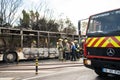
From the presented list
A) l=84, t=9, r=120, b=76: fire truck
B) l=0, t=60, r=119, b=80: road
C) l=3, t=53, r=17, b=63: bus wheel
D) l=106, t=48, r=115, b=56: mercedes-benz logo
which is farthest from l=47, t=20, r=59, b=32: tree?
l=106, t=48, r=115, b=56: mercedes-benz logo

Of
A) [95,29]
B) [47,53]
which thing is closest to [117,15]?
[95,29]

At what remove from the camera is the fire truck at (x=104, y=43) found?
10141 mm

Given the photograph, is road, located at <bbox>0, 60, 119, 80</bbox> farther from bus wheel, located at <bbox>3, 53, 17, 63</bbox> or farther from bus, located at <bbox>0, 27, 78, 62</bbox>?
bus, located at <bbox>0, 27, 78, 62</bbox>

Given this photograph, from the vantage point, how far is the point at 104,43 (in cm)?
1049

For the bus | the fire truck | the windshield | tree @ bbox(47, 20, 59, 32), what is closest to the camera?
the fire truck

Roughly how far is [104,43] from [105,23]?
844 mm

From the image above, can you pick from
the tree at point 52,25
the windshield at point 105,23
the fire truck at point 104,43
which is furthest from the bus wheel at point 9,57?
the tree at point 52,25

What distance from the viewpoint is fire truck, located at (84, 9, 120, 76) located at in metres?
10.1

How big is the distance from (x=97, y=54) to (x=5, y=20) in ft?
121

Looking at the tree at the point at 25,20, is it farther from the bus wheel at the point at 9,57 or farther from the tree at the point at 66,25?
the bus wheel at the point at 9,57

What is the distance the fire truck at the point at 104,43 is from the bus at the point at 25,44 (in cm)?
1128

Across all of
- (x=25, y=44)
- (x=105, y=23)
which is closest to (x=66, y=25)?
(x=25, y=44)

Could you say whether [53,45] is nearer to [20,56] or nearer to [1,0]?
[20,56]

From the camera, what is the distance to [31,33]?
78.5ft
